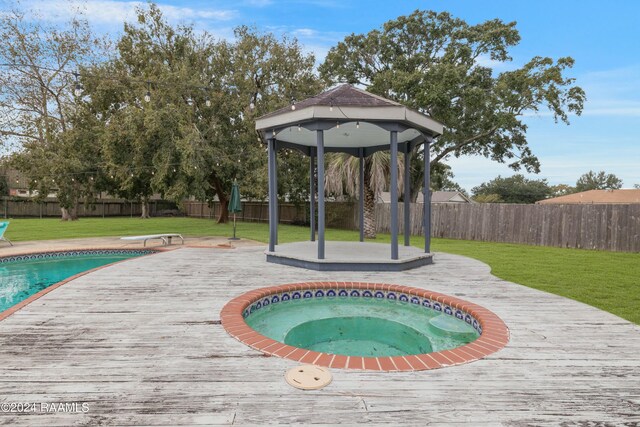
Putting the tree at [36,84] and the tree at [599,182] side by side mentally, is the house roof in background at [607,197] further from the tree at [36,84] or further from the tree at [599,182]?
the tree at [599,182]

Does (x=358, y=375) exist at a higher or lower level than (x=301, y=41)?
lower

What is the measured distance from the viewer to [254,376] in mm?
2367

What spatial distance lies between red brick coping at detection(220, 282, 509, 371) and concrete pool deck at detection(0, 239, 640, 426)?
93 millimetres

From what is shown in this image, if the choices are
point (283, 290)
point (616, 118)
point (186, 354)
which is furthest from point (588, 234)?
point (616, 118)

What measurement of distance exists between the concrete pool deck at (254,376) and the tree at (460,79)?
15508 mm

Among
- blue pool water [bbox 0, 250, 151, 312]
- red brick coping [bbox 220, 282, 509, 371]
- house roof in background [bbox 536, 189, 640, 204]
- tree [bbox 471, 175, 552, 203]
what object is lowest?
blue pool water [bbox 0, 250, 151, 312]

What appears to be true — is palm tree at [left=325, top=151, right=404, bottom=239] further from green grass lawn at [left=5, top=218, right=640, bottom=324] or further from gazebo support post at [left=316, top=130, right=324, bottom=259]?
gazebo support post at [left=316, top=130, right=324, bottom=259]

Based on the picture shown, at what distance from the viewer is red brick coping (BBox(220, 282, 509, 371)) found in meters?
2.61

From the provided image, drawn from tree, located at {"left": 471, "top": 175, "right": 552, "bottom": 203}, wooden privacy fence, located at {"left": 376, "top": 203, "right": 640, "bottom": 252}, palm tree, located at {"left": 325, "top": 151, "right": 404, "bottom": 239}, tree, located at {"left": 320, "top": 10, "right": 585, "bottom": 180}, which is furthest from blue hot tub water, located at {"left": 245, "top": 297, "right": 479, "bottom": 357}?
tree, located at {"left": 471, "top": 175, "right": 552, "bottom": 203}

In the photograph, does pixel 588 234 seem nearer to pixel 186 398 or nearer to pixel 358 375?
pixel 358 375

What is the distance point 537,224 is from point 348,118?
31.1 ft

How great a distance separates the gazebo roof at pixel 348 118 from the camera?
242 inches

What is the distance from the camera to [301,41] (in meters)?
20.1

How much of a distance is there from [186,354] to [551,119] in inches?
864
